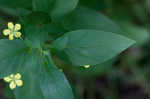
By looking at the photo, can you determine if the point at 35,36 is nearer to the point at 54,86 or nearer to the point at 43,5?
the point at 43,5

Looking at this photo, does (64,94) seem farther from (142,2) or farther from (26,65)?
(142,2)

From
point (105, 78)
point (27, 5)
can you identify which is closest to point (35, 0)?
point (27, 5)

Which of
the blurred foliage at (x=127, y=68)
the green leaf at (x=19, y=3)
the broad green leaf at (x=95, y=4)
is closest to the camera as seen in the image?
the green leaf at (x=19, y=3)

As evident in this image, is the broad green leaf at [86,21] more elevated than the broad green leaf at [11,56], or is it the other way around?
the broad green leaf at [86,21]

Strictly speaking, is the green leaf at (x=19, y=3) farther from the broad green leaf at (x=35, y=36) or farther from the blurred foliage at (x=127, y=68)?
the blurred foliage at (x=127, y=68)

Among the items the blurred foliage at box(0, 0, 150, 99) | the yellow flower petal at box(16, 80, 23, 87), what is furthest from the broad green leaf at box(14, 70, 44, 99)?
the blurred foliage at box(0, 0, 150, 99)

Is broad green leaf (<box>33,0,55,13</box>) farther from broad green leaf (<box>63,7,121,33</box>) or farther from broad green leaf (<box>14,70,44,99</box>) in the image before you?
broad green leaf (<box>14,70,44,99</box>)

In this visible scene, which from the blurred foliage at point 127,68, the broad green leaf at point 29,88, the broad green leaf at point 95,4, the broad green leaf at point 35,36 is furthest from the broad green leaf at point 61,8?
the blurred foliage at point 127,68
